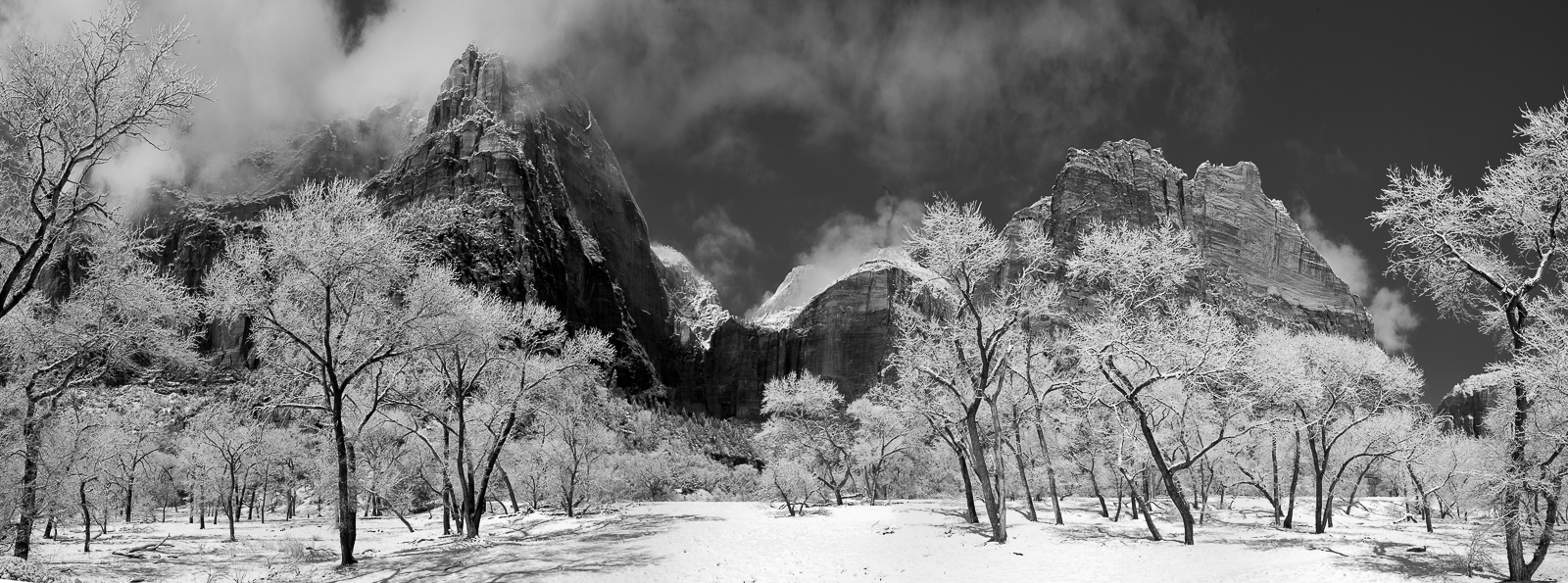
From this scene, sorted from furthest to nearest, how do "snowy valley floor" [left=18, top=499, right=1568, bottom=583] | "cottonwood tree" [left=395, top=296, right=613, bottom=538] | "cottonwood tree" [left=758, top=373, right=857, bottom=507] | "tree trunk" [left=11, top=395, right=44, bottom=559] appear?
1. "cottonwood tree" [left=758, top=373, right=857, bottom=507]
2. "cottonwood tree" [left=395, top=296, right=613, bottom=538]
3. "tree trunk" [left=11, top=395, right=44, bottom=559]
4. "snowy valley floor" [left=18, top=499, right=1568, bottom=583]

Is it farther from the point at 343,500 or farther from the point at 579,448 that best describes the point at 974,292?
the point at 579,448

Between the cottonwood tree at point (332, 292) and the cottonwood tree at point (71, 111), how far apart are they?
3.13 meters

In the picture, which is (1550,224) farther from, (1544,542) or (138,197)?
(138,197)

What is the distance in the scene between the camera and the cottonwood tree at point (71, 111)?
11.3 m

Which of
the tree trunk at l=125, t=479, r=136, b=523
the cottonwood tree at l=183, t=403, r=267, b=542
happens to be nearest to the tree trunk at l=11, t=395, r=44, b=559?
the cottonwood tree at l=183, t=403, r=267, b=542

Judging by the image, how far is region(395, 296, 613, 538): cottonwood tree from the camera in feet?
70.4

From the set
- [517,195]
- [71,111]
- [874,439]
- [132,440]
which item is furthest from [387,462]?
[517,195]

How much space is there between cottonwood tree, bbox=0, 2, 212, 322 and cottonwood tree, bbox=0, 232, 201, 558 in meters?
2.91

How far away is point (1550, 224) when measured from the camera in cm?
1230

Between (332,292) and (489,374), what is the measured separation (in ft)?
29.6

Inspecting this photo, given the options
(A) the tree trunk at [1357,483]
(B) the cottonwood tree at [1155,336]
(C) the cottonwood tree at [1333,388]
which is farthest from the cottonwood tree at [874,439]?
(B) the cottonwood tree at [1155,336]

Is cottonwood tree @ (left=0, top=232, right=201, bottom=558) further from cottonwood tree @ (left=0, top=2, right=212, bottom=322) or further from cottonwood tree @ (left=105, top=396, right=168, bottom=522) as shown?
cottonwood tree @ (left=105, top=396, right=168, bottom=522)

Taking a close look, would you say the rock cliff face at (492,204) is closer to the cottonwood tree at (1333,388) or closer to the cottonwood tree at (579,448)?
the cottonwood tree at (579,448)

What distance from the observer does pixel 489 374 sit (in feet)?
80.5
